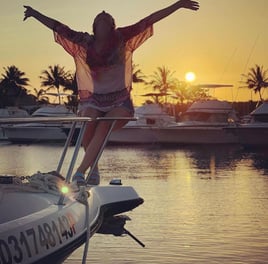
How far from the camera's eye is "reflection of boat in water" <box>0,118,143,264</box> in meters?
4.88

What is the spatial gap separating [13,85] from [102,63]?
10093 cm

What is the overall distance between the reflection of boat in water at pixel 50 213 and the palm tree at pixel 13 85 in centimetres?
9417

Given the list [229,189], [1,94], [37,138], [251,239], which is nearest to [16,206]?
[251,239]

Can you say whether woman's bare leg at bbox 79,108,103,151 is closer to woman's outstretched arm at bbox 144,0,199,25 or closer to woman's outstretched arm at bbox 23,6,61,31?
woman's outstretched arm at bbox 23,6,61,31

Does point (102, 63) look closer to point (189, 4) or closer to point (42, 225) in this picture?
point (189, 4)

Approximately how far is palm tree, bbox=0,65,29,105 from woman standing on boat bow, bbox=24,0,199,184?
93283 millimetres

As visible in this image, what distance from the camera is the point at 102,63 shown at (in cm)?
793

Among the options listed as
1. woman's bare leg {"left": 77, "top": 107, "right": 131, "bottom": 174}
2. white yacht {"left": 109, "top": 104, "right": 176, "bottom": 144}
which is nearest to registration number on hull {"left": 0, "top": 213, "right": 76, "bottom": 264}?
woman's bare leg {"left": 77, "top": 107, "right": 131, "bottom": 174}

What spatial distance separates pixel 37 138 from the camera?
5881cm

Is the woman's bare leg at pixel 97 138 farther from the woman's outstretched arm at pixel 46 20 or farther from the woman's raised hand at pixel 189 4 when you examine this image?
the woman's raised hand at pixel 189 4

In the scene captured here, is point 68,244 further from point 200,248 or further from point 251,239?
point 251,239

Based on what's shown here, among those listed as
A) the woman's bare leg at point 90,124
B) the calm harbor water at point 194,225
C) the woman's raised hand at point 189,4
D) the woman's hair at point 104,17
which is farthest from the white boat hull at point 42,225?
the woman's raised hand at point 189,4

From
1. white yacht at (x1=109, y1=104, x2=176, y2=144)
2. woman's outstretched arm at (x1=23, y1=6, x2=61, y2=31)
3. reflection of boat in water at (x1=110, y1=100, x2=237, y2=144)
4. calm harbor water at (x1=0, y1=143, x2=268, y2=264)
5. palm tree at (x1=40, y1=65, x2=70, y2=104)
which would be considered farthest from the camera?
palm tree at (x1=40, y1=65, x2=70, y2=104)

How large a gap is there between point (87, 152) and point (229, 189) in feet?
31.7
